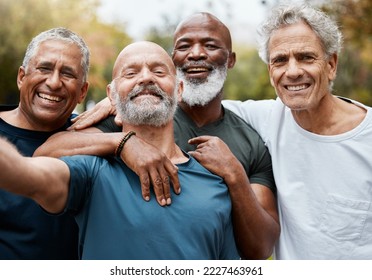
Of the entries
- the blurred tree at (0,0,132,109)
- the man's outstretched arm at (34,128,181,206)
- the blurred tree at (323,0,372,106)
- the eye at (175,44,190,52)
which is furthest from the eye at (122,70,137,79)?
the blurred tree at (0,0,132,109)

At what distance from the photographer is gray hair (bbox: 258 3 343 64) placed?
3695 millimetres

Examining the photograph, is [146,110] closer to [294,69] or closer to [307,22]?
[294,69]

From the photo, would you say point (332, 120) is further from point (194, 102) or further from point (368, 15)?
point (368, 15)

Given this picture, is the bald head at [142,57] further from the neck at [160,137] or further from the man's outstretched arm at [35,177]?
the man's outstretched arm at [35,177]

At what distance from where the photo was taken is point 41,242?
3.18 meters

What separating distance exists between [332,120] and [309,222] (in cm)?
74

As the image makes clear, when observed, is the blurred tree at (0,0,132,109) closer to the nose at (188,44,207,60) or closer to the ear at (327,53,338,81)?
the nose at (188,44,207,60)

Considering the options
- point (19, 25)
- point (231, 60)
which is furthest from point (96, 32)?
point (231, 60)

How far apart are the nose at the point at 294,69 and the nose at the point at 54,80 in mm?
1530

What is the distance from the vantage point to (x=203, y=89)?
4172 millimetres

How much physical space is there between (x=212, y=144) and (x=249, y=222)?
537mm

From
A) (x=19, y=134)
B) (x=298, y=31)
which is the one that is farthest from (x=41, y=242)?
(x=298, y=31)

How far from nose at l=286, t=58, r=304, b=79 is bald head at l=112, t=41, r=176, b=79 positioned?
0.80 m

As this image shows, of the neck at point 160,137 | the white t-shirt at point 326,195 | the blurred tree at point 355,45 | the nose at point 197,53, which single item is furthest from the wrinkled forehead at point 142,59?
the blurred tree at point 355,45
